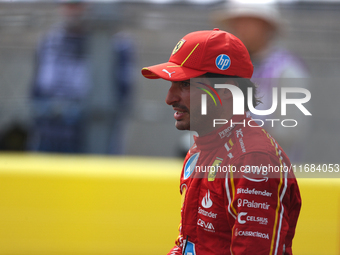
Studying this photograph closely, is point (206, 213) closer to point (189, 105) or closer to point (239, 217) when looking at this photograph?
point (239, 217)

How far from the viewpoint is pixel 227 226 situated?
165 centimetres

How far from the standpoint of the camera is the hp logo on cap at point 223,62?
5.71 ft

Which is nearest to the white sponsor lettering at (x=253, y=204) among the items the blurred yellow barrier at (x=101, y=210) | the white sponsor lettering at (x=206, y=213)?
the white sponsor lettering at (x=206, y=213)

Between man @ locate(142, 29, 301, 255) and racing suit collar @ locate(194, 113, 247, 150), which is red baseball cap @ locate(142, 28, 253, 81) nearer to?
man @ locate(142, 29, 301, 255)

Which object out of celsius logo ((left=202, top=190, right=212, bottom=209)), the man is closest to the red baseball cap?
the man

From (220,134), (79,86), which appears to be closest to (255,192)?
(220,134)

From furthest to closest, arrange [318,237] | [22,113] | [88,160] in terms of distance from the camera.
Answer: [22,113] < [88,160] < [318,237]

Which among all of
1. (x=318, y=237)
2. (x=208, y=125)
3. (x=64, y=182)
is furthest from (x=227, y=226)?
(x=64, y=182)

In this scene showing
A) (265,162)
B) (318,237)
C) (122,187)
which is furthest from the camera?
(122,187)

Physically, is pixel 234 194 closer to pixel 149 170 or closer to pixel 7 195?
pixel 149 170

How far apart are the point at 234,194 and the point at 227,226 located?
143 mm

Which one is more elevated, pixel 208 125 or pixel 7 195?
pixel 208 125

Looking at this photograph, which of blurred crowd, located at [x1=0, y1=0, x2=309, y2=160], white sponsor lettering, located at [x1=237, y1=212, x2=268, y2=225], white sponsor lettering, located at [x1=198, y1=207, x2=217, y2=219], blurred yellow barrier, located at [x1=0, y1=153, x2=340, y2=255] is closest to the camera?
white sponsor lettering, located at [x1=237, y1=212, x2=268, y2=225]

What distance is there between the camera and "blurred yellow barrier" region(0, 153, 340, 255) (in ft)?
10.5
